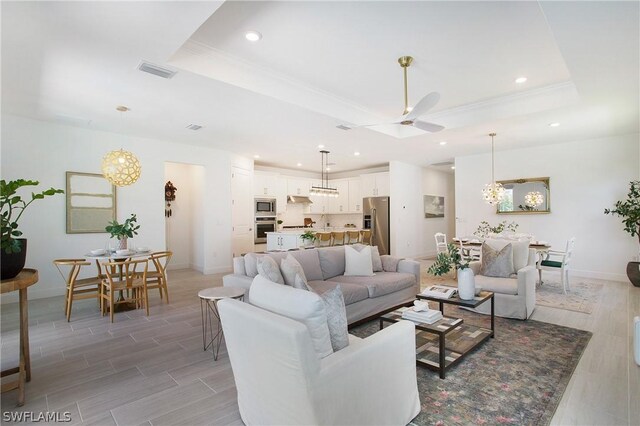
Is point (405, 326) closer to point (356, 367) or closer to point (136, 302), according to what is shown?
point (356, 367)

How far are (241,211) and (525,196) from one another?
6.53 metres

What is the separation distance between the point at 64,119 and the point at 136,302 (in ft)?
→ 10.0

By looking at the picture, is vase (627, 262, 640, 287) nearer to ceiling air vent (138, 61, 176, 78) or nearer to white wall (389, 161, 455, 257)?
white wall (389, 161, 455, 257)

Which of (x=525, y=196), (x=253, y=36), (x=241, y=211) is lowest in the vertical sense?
(x=241, y=211)

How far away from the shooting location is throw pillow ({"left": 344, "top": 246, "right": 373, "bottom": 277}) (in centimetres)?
420

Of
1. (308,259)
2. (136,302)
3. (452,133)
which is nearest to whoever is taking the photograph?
(308,259)

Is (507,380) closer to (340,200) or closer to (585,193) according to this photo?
(585,193)

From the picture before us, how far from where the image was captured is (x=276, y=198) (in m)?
8.95

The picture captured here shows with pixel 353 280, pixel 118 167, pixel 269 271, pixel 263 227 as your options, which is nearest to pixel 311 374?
pixel 269 271

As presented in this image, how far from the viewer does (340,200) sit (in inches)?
401

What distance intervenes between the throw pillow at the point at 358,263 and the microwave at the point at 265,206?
4608mm

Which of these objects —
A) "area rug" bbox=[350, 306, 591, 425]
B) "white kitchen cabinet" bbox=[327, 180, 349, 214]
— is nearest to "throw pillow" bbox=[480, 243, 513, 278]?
"area rug" bbox=[350, 306, 591, 425]

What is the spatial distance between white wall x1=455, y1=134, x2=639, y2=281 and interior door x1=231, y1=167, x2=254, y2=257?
599 centimetres

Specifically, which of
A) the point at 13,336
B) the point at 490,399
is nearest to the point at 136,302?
the point at 13,336
